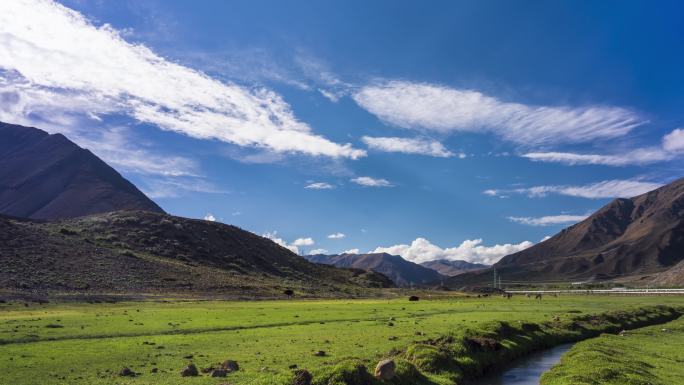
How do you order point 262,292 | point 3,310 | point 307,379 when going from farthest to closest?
point 262,292
point 3,310
point 307,379

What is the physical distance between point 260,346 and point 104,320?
2870cm

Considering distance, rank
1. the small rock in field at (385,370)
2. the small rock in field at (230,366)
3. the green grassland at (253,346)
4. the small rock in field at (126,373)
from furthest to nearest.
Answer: the small rock in field at (230,366) < the green grassland at (253,346) < the small rock in field at (126,373) < the small rock in field at (385,370)

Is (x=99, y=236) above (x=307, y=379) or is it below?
above

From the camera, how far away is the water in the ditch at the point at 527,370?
37.4 m

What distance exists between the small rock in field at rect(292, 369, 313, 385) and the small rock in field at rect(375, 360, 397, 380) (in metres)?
4.46

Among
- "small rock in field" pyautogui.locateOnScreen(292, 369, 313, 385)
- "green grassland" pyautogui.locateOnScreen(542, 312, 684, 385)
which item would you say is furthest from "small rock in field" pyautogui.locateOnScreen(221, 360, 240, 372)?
"green grassland" pyautogui.locateOnScreen(542, 312, 684, 385)

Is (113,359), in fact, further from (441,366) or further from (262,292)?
(262,292)

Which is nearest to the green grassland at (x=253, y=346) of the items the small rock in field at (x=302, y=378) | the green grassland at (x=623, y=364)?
the small rock in field at (x=302, y=378)

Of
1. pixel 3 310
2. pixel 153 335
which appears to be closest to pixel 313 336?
pixel 153 335

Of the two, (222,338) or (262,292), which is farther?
(262,292)

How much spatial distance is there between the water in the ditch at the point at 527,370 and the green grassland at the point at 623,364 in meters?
1.68

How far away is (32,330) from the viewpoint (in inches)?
1929

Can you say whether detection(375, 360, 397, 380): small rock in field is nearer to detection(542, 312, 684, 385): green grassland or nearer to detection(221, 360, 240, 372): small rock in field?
detection(221, 360, 240, 372): small rock in field

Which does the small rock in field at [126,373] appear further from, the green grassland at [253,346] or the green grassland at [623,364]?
the green grassland at [623,364]
